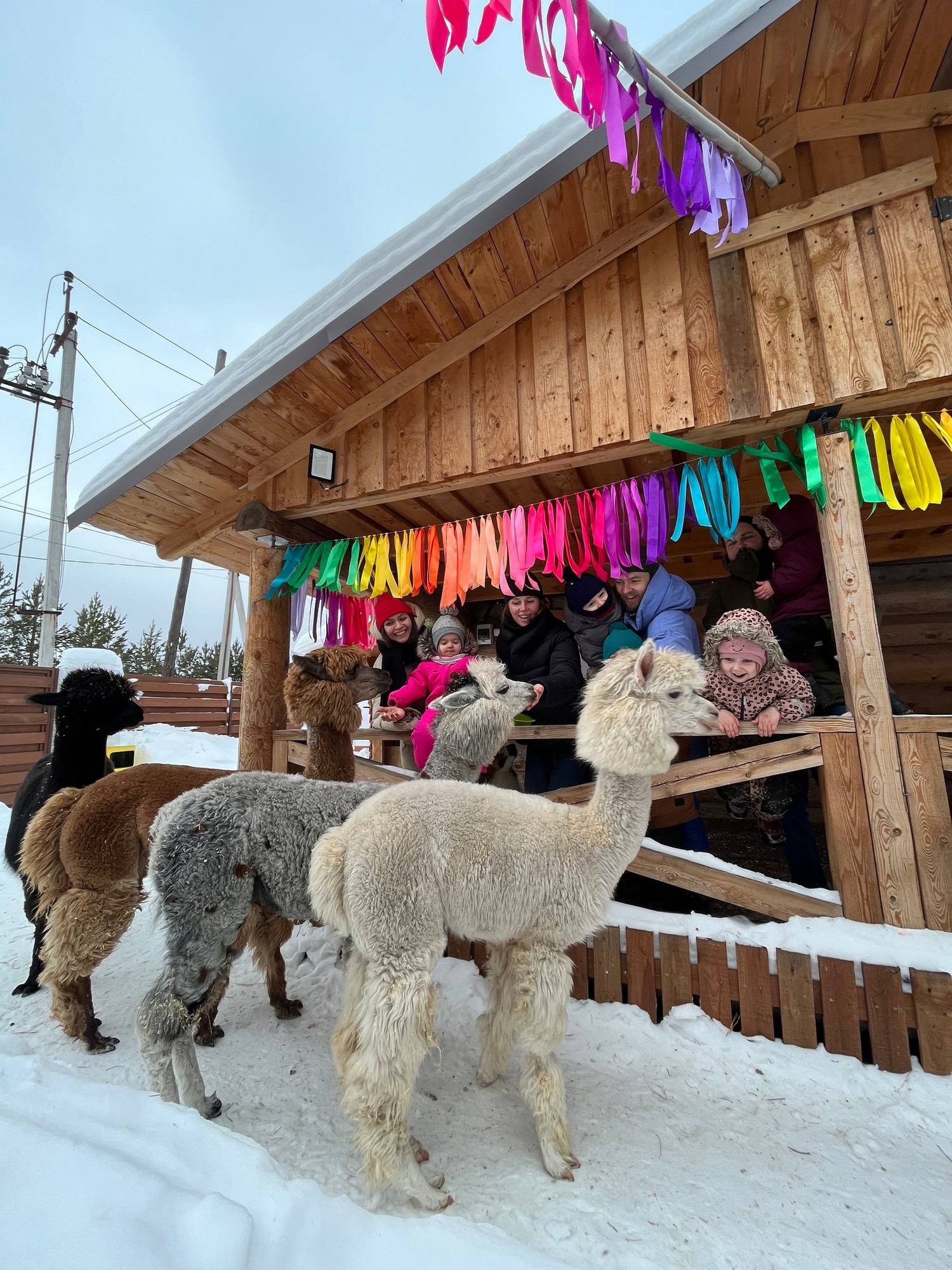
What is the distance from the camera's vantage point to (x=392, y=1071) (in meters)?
1.78

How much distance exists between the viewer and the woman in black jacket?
13.2ft

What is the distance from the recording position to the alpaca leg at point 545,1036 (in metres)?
1.94

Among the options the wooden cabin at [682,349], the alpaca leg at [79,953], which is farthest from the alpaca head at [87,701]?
the wooden cabin at [682,349]

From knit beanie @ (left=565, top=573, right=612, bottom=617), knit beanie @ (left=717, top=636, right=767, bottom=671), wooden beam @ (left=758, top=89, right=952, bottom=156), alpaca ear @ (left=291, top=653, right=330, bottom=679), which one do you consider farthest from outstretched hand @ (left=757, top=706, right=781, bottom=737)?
wooden beam @ (left=758, top=89, right=952, bottom=156)

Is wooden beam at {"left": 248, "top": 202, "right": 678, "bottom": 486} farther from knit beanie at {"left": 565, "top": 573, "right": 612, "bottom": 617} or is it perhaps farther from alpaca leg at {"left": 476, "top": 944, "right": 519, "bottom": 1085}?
alpaca leg at {"left": 476, "top": 944, "right": 519, "bottom": 1085}

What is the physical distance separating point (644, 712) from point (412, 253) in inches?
133

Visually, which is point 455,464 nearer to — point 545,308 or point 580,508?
point 580,508

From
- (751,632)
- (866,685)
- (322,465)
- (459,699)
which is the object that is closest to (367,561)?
(322,465)

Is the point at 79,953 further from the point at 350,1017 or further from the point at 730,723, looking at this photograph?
the point at 730,723

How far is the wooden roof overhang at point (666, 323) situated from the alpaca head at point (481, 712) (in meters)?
1.92

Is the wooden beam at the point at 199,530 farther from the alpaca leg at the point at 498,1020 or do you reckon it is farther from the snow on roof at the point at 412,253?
the alpaca leg at the point at 498,1020

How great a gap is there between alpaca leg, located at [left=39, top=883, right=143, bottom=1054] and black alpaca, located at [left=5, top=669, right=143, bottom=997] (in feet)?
2.21

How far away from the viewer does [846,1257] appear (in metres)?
1.59

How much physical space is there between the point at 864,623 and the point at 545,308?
3.16 meters
